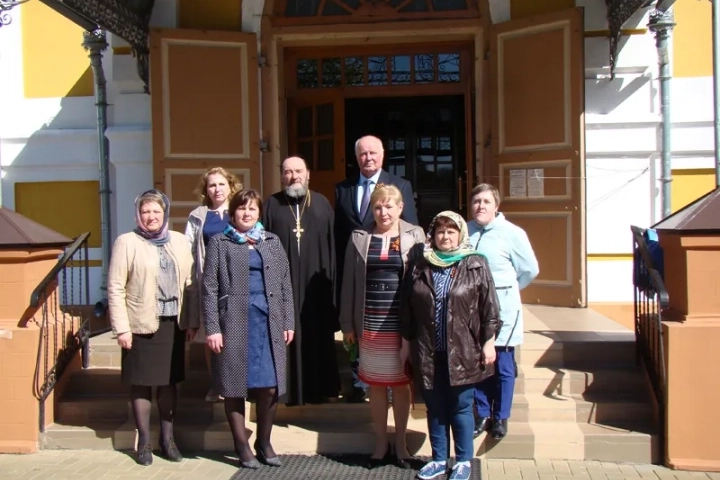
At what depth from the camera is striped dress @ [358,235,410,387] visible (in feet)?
13.4

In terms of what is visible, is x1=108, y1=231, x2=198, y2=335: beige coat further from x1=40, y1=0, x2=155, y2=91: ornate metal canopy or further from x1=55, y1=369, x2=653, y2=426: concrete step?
x1=40, y1=0, x2=155, y2=91: ornate metal canopy

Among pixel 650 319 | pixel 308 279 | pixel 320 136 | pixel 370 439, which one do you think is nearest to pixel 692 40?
pixel 650 319

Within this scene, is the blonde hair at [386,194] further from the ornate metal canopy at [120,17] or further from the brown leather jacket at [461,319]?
the ornate metal canopy at [120,17]

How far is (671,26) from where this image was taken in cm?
629

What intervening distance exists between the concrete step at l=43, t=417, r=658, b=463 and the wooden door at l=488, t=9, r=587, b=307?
86.6 inches

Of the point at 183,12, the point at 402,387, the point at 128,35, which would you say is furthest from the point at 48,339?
the point at 183,12

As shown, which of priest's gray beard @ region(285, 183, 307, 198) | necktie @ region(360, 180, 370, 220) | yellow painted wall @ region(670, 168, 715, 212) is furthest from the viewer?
yellow painted wall @ region(670, 168, 715, 212)

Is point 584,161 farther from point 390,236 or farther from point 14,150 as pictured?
point 14,150

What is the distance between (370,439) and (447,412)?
2.29 ft

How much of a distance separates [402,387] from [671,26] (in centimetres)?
406

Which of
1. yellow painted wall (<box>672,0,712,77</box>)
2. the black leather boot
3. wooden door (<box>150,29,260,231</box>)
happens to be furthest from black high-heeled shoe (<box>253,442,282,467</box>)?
yellow painted wall (<box>672,0,712,77</box>)

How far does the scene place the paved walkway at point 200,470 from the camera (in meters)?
Result: 4.14

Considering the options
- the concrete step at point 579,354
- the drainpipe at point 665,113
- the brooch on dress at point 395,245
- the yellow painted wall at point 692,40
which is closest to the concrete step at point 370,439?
the concrete step at point 579,354

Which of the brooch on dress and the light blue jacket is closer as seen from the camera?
the brooch on dress
